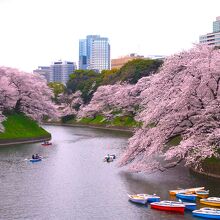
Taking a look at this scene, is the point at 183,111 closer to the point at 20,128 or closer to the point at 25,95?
the point at 20,128

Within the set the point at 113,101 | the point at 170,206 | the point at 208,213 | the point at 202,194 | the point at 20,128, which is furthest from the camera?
the point at 113,101

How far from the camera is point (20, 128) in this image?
221 feet

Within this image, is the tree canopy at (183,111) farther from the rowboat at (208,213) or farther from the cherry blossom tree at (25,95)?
the cherry blossom tree at (25,95)

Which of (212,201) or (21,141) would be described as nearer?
(212,201)

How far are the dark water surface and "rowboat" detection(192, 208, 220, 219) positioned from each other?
686 mm

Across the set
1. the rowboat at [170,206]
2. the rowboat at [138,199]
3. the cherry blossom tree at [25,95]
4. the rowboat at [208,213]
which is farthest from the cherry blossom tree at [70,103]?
the rowboat at [208,213]

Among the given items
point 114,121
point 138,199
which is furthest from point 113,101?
point 138,199

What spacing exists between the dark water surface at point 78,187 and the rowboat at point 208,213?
69 cm

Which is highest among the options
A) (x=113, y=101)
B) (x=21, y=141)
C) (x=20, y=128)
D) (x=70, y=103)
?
(x=113, y=101)

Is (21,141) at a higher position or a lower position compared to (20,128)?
lower

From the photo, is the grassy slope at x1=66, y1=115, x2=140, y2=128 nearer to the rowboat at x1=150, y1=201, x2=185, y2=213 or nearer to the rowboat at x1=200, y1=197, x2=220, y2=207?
the rowboat at x1=200, y1=197, x2=220, y2=207

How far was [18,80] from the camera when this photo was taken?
241 ft

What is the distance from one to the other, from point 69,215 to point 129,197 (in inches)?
190

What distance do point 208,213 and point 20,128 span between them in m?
46.5
